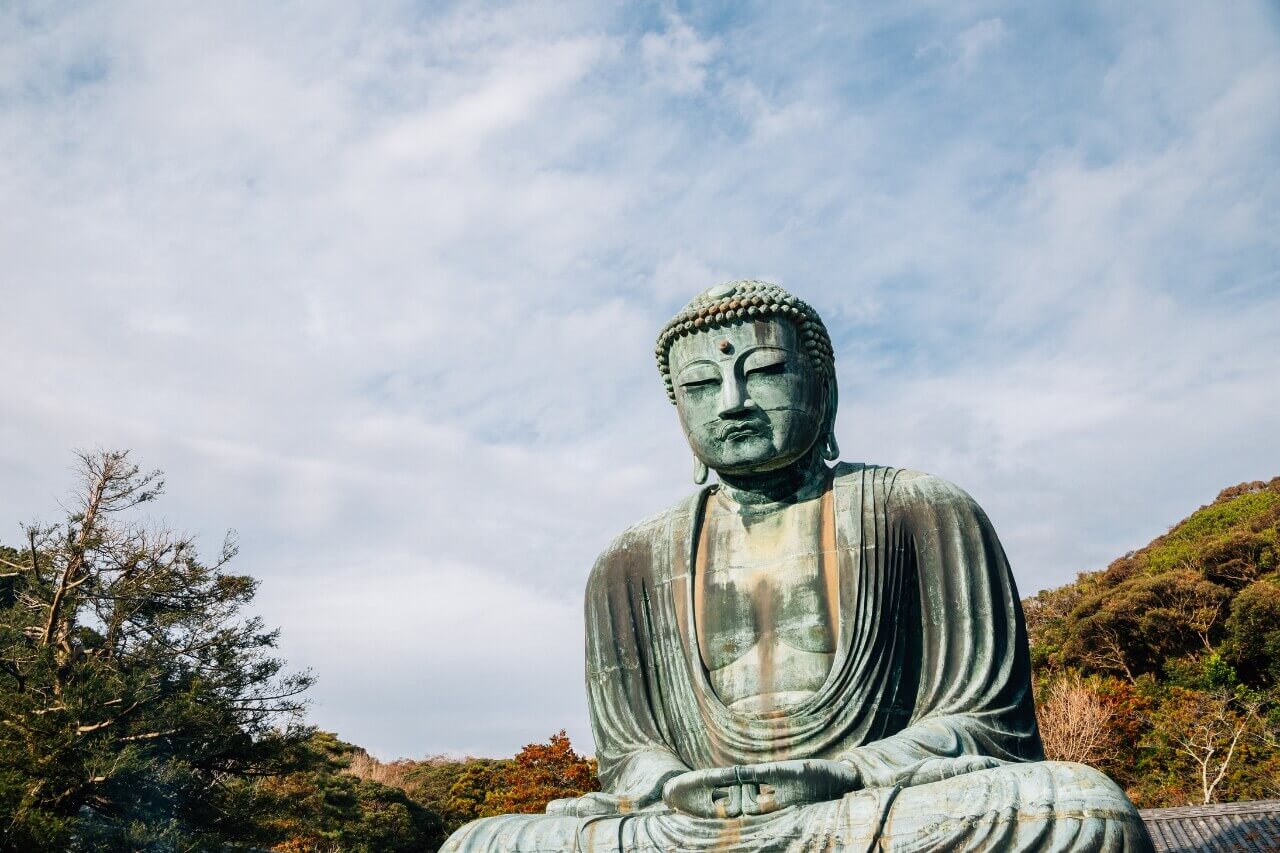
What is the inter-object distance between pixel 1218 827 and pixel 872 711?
17.4m

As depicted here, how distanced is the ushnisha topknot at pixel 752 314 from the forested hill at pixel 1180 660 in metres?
24.3

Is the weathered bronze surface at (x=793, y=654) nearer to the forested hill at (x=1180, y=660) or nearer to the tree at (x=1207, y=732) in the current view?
the forested hill at (x=1180, y=660)

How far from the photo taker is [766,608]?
6.17 metres

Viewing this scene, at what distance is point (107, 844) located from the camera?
18.6 m

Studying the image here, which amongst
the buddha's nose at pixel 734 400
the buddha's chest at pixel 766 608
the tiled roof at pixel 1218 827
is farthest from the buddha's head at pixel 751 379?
the tiled roof at pixel 1218 827

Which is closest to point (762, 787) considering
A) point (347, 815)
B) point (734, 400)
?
point (734, 400)

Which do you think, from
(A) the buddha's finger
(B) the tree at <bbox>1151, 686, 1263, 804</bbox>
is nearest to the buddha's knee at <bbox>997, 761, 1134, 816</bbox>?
(A) the buddha's finger

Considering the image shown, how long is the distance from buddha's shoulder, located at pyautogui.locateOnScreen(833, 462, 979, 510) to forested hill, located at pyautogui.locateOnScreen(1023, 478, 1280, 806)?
24.0 metres

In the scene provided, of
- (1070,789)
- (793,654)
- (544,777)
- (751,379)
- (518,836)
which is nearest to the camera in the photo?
(1070,789)

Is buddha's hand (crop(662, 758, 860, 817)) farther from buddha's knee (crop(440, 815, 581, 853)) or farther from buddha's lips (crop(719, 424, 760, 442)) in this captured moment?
buddha's lips (crop(719, 424, 760, 442))

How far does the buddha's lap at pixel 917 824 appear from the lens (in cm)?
434

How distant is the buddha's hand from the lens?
4.91 meters

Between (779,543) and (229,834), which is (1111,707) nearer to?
(229,834)

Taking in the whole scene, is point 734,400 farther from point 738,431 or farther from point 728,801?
point 728,801
